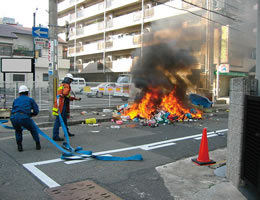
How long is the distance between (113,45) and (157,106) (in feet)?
63.6

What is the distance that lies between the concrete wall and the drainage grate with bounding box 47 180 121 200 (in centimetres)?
187

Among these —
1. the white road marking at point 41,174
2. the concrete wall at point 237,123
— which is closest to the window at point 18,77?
the white road marking at point 41,174

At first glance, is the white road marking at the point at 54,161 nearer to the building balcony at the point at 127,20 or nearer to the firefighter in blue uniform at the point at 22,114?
the firefighter in blue uniform at the point at 22,114

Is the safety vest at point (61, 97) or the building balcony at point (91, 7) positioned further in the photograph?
the building balcony at point (91, 7)

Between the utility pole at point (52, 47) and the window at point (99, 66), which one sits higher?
the window at point (99, 66)

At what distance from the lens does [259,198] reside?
295cm

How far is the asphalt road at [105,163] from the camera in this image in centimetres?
360

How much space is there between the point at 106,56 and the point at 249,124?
28.5 meters

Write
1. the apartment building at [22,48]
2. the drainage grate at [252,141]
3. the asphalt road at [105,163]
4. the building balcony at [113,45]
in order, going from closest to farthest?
the drainage grate at [252,141]
the asphalt road at [105,163]
the apartment building at [22,48]
the building balcony at [113,45]

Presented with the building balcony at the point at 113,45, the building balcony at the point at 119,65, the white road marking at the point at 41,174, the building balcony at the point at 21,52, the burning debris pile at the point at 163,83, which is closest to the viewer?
the white road marking at the point at 41,174

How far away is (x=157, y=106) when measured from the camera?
1112 cm

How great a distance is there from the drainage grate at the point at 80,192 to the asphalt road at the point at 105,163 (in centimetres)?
11

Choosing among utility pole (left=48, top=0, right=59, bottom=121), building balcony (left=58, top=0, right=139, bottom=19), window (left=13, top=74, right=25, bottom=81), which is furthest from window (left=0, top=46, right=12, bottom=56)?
utility pole (left=48, top=0, right=59, bottom=121)

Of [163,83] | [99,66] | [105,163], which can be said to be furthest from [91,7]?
[105,163]
